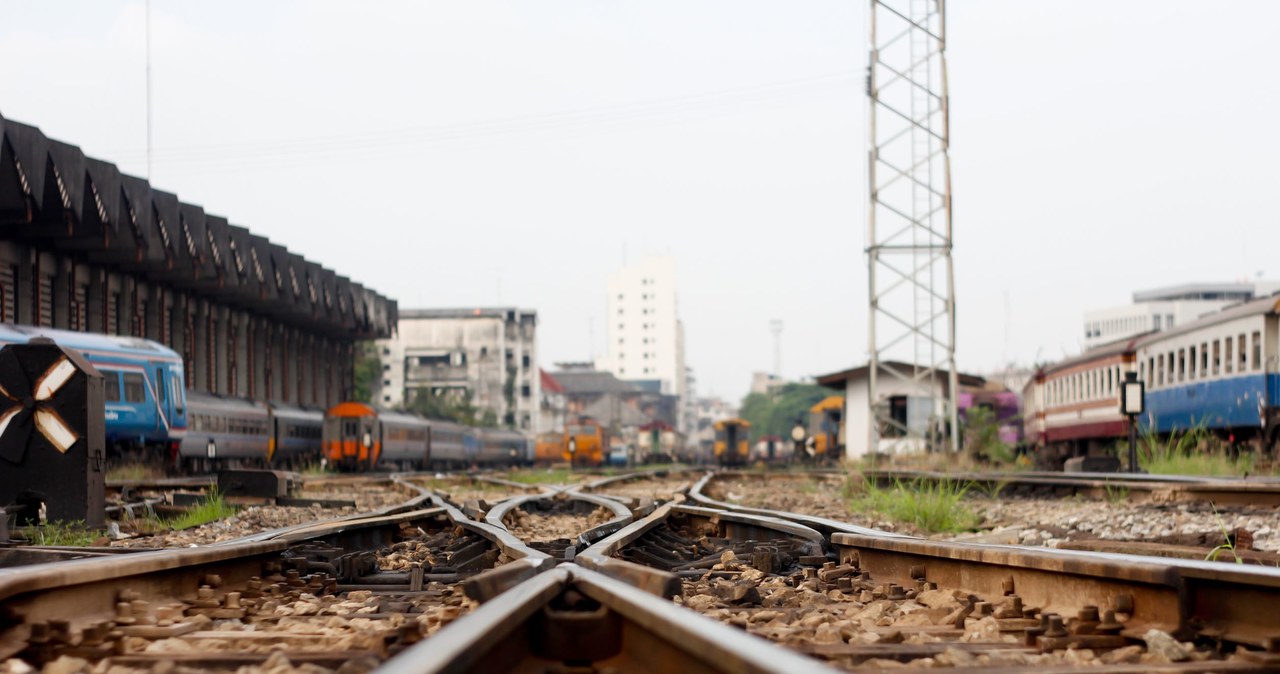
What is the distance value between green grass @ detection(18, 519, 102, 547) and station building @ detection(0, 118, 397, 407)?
1782cm

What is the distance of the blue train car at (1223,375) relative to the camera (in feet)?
64.1

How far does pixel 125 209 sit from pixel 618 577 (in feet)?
105

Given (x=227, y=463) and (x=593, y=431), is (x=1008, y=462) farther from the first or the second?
(x=593, y=431)

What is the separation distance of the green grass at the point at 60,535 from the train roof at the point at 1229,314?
16.6 metres

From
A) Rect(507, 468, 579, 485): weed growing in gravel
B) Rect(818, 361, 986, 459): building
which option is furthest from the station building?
Rect(818, 361, 986, 459): building

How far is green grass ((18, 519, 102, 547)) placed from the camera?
8.98m

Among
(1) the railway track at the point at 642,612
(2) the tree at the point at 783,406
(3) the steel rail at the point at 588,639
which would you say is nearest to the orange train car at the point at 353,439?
(1) the railway track at the point at 642,612

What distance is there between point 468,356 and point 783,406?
187 ft

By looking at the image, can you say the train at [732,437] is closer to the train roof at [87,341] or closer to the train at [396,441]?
the train at [396,441]

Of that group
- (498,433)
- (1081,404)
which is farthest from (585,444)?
(1081,404)

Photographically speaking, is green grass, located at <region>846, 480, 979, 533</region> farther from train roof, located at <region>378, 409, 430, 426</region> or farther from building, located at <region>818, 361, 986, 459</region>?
train roof, located at <region>378, 409, 430, 426</region>

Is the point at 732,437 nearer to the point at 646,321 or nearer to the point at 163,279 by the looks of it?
the point at 163,279

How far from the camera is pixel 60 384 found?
10203mm

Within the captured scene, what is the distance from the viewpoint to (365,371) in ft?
285
